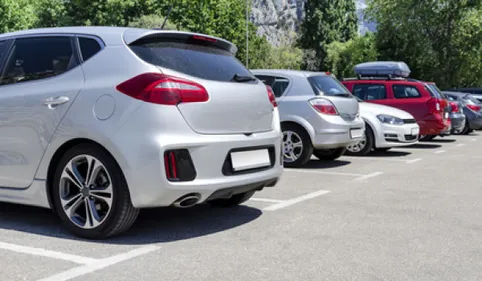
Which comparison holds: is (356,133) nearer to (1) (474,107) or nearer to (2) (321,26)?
(1) (474,107)

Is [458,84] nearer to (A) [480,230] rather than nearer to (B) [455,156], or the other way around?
(B) [455,156]

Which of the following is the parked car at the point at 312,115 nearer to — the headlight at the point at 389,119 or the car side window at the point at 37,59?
the headlight at the point at 389,119

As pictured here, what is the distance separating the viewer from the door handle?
184 inches

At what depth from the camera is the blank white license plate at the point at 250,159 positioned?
15.5 ft

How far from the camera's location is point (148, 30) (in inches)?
187

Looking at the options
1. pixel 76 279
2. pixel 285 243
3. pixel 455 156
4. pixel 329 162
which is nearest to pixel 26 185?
pixel 76 279

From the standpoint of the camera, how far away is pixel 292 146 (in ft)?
31.2

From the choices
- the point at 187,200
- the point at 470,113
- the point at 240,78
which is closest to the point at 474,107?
the point at 470,113

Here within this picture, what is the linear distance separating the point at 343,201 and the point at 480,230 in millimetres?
1615

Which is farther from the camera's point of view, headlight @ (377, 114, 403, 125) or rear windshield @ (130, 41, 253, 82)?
headlight @ (377, 114, 403, 125)

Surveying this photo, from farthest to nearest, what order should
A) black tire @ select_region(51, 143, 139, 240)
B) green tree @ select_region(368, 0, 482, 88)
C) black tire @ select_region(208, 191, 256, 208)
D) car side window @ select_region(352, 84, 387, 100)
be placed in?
green tree @ select_region(368, 0, 482, 88) < car side window @ select_region(352, 84, 387, 100) < black tire @ select_region(208, 191, 256, 208) < black tire @ select_region(51, 143, 139, 240)

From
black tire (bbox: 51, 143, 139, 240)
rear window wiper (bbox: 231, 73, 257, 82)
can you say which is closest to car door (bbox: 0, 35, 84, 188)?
black tire (bbox: 51, 143, 139, 240)

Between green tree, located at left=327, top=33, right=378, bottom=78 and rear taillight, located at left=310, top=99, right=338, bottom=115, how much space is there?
149ft

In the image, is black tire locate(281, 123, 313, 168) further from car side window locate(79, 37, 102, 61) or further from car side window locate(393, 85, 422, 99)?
car side window locate(393, 85, 422, 99)
